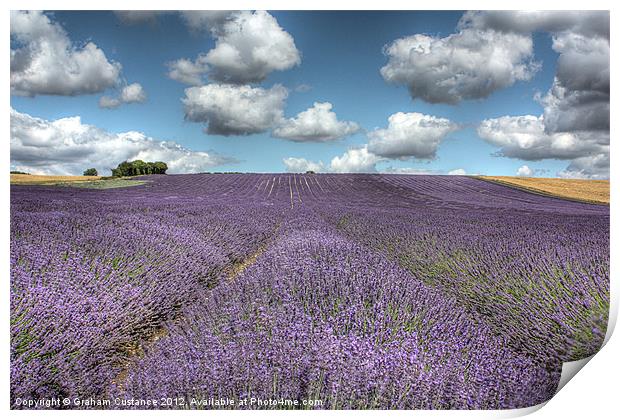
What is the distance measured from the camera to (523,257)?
8.89 feet

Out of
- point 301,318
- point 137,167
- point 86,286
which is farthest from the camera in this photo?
point 137,167

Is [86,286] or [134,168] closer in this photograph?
[86,286]

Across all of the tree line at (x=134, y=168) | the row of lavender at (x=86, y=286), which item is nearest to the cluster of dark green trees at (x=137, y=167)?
the tree line at (x=134, y=168)

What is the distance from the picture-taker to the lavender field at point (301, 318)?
4.96 ft

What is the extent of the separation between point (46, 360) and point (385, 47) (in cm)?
235

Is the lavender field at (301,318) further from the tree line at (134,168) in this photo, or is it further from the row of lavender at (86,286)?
the tree line at (134,168)

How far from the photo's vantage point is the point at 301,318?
6.04ft

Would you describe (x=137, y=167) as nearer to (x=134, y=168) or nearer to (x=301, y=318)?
(x=134, y=168)

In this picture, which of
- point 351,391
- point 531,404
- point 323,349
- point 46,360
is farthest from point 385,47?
point 46,360

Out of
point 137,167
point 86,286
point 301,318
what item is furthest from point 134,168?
point 301,318

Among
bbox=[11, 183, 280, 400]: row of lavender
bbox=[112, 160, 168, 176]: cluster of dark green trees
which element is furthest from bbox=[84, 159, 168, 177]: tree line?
bbox=[11, 183, 280, 400]: row of lavender

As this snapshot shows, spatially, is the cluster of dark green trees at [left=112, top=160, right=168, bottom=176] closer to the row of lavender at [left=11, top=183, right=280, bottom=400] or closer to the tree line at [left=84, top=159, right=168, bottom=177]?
the tree line at [left=84, top=159, right=168, bottom=177]

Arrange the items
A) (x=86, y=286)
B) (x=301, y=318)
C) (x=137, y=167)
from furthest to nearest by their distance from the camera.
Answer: (x=137, y=167) < (x=86, y=286) < (x=301, y=318)

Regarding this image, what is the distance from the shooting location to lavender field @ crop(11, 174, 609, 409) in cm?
151
